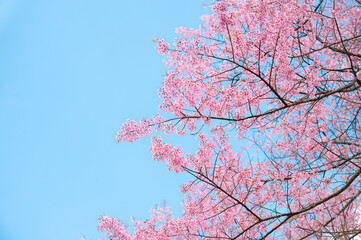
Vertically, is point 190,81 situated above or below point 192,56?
below

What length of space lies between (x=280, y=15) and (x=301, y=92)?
191 centimetres

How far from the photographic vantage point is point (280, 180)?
262 inches

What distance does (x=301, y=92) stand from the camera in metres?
7.02

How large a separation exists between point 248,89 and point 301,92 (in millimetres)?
1653

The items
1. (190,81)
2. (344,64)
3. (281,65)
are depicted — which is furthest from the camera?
(344,64)

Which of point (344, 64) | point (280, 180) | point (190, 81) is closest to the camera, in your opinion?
point (190, 81)

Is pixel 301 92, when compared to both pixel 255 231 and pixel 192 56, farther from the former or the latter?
pixel 255 231

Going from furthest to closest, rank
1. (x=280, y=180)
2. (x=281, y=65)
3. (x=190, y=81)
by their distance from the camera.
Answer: (x=280, y=180), (x=190, y=81), (x=281, y=65)

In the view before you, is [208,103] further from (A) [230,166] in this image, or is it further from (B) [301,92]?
(B) [301,92]

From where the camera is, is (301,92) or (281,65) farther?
(301,92)

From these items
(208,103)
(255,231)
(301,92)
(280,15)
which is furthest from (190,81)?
(255,231)

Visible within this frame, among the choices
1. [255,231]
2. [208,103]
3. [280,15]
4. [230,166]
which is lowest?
[255,231]

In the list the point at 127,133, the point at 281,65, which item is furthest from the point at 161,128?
the point at 281,65

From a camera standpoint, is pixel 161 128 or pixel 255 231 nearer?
pixel 161 128
